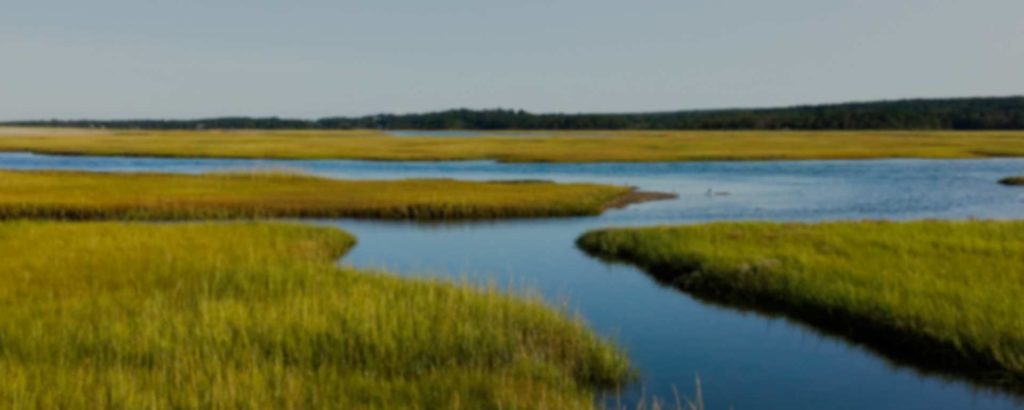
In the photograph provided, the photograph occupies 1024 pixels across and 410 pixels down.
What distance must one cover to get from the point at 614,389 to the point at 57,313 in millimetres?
8171

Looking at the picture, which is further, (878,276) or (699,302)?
(699,302)

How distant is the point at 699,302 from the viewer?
19.0 meters

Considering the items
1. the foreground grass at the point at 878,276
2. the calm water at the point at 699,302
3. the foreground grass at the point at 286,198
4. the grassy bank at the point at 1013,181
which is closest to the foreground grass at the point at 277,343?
the calm water at the point at 699,302

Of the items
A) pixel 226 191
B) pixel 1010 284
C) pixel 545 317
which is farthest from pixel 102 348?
pixel 226 191

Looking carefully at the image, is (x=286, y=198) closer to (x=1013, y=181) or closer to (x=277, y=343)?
(x=277, y=343)

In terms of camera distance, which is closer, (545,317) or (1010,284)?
(545,317)

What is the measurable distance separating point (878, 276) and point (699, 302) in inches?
133

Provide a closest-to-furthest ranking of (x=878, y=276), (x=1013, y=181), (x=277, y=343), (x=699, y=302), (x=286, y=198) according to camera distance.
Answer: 1. (x=277, y=343)
2. (x=878, y=276)
3. (x=699, y=302)
4. (x=286, y=198)
5. (x=1013, y=181)

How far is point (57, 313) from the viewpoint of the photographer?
14.0 metres

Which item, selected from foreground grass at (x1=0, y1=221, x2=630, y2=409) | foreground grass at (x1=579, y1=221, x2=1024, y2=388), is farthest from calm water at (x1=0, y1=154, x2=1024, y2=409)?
foreground grass at (x1=0, y1=221, x2=630, y2=409)

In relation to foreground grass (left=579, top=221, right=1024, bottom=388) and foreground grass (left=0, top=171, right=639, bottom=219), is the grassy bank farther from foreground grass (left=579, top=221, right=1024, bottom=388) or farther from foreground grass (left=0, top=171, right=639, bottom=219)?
foreground grass (left=579, top=221, right=1024, bottom=388)

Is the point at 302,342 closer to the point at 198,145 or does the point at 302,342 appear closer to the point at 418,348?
the point at 418,348

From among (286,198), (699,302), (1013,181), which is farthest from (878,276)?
(1013,181)

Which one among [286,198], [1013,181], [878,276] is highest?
[878,276]
